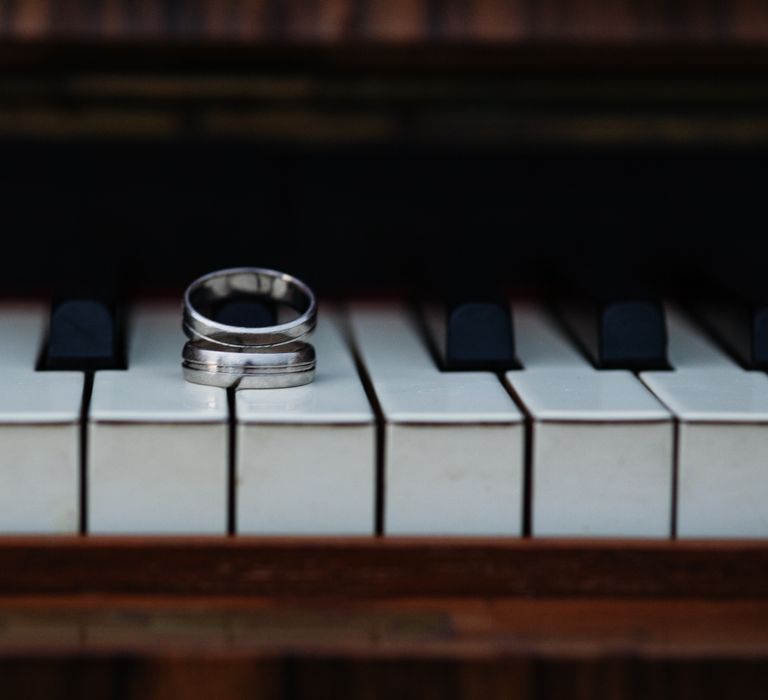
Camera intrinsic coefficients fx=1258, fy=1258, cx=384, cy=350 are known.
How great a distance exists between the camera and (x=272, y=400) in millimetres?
651

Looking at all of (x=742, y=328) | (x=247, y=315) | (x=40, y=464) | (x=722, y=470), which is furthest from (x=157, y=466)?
(x=742, y=328)

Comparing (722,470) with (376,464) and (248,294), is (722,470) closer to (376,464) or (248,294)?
(376,464)

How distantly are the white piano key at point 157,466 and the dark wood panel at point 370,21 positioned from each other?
226 millimetres

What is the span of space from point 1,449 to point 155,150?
0.45 meters

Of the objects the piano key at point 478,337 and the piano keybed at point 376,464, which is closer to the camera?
the piano keybed at point 376,464

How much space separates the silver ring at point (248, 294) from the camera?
0.70m

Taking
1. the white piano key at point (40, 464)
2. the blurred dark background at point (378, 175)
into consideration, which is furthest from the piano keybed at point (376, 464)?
the blurred dark background at point (378, 175)

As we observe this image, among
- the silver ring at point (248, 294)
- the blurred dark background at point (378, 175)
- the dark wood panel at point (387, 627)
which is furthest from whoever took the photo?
the blurred dark background at point (378, 175)

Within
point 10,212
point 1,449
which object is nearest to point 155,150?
point 10,212

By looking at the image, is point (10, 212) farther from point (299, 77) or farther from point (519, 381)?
Answer: point (519, 381)

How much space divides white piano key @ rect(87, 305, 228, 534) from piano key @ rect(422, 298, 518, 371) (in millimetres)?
162

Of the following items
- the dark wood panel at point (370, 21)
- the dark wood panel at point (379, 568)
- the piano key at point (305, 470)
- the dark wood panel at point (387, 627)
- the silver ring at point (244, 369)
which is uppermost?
the dark wood panel at point (370, 21)

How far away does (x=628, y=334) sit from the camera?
29.7 inches

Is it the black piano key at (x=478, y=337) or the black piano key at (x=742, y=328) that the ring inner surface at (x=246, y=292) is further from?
the black piano key at (x=742, y=328)
